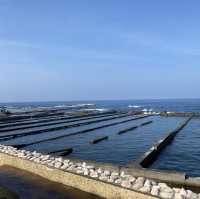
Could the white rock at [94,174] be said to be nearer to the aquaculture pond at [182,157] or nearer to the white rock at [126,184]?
the white rock at [126,184]

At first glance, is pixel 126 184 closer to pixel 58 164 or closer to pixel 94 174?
pixel 94 174

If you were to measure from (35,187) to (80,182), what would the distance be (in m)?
2.04

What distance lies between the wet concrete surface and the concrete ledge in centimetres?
26

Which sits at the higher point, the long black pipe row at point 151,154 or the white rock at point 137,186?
the white rock at point 137,186

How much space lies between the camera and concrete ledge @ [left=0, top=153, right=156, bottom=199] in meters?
12.5

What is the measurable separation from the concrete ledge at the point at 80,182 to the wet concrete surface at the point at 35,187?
0.26m

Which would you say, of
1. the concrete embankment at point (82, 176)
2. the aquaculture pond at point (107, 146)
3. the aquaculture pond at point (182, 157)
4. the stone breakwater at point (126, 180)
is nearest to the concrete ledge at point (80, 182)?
the concrete embankment at point (82, 176)

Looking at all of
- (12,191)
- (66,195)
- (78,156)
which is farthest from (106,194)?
(78,156)

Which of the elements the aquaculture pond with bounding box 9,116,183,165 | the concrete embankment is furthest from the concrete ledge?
the aquaculture pond with bounding box 9,116,183,165

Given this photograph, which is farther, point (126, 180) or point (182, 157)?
point (182, 157)

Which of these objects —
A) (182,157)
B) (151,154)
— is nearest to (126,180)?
(151,154)

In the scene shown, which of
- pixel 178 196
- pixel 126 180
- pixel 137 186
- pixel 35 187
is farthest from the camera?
pixel 35 187

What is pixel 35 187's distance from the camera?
579 inches

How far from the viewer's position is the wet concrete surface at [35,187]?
13555mm
